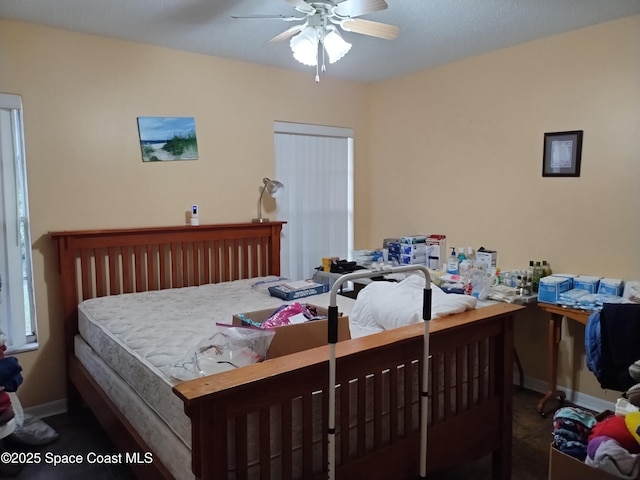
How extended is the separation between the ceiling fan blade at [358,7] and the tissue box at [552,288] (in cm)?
182

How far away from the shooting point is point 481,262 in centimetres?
323

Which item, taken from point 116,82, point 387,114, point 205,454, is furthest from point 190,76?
point 205,454

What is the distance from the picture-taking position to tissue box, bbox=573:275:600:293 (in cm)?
269

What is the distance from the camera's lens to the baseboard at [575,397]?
9.18 feet

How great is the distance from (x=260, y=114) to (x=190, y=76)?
1.96 feet

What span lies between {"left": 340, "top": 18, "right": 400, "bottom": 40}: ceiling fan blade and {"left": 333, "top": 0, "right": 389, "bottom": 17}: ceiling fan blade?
9cm

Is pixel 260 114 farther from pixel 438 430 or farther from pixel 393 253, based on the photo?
pixel 438 430

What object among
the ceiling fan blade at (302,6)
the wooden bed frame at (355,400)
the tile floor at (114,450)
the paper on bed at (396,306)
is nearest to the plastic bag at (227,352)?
the wooden bed frame at (355,400)

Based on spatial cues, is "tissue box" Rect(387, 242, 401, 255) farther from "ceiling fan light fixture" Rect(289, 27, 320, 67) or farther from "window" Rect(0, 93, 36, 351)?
"window" Rect(0, 93, 36, 351)

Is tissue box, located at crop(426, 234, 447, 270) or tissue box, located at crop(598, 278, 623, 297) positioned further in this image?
tissue box, located at crop(426, 234, 447, 270)

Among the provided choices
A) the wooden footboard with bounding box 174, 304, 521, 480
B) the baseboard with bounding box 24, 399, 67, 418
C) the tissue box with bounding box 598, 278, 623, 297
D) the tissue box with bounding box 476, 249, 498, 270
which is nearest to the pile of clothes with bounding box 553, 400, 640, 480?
the wooden footboard with bounding box 174, 304, 521, 480

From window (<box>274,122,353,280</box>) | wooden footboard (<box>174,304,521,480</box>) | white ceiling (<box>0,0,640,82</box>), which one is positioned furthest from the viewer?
window (<box>274,122,353,280</box>)

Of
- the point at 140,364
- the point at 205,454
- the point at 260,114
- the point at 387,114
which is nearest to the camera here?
the point at 205,454

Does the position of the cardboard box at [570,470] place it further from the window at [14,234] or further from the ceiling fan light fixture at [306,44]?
the window at [14,234]
